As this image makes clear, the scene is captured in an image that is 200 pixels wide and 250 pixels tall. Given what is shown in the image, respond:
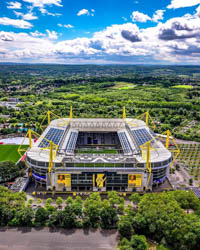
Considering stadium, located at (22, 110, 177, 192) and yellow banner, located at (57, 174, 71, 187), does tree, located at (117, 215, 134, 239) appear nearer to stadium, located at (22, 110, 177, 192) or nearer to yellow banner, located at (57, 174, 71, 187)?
stadium, located at (22, 110, 177, 192)

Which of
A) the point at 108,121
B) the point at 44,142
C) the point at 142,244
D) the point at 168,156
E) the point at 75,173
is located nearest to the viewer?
the point at 142,244

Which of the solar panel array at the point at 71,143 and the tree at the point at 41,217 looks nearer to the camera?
the tree at the point at 41,217

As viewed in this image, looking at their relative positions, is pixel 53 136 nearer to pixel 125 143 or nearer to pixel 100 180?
pixel 125 143

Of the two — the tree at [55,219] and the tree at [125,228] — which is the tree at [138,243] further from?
the tree at [55,219]

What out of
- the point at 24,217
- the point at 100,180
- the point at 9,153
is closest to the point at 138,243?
the point at 100,180

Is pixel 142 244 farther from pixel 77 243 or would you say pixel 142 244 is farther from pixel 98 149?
pixel 98 149

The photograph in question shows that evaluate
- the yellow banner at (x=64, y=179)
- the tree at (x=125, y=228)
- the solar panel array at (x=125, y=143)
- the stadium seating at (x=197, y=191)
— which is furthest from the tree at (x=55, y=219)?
the stadium seating at (x=197, y=191)

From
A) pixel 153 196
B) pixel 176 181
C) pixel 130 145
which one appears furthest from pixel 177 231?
pixel 130 145
